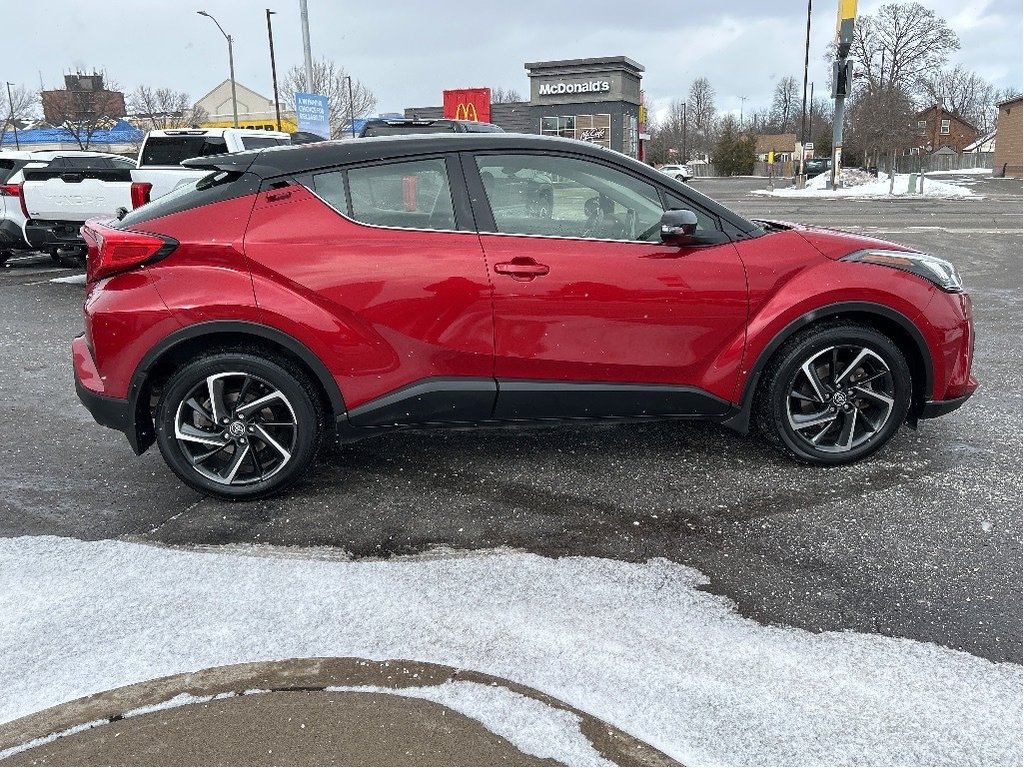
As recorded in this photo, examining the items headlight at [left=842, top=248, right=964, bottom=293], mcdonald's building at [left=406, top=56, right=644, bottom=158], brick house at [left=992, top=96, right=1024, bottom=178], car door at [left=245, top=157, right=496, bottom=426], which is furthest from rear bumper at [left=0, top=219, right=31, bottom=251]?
brick house at [left=992, top=96, right=1024, bottom=178]

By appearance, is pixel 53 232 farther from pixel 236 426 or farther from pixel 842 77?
pixel 842 77

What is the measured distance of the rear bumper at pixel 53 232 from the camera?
35.1 feet

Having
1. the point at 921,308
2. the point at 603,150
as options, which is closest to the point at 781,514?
the point at 921,308

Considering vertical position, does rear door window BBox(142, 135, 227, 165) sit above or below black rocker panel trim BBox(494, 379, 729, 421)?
above

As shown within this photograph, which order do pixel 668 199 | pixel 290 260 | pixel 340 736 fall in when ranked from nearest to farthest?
1. pixel 340 736
2. pixel 290 260
3. pixel 668 199

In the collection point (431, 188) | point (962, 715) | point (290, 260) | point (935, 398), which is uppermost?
point (431, 188)

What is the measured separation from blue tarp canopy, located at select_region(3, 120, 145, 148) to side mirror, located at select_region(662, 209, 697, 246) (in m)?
70.6

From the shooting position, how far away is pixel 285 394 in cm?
365

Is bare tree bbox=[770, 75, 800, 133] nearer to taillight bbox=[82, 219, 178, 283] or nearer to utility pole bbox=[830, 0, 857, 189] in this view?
utility pole bbox=[830, 0, 857, 189]

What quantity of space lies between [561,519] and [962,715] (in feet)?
5.55

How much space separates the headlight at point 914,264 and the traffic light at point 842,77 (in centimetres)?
3087

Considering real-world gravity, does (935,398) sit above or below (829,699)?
above

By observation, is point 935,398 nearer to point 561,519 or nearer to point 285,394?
point 561,519

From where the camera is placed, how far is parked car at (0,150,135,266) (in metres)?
10.4
